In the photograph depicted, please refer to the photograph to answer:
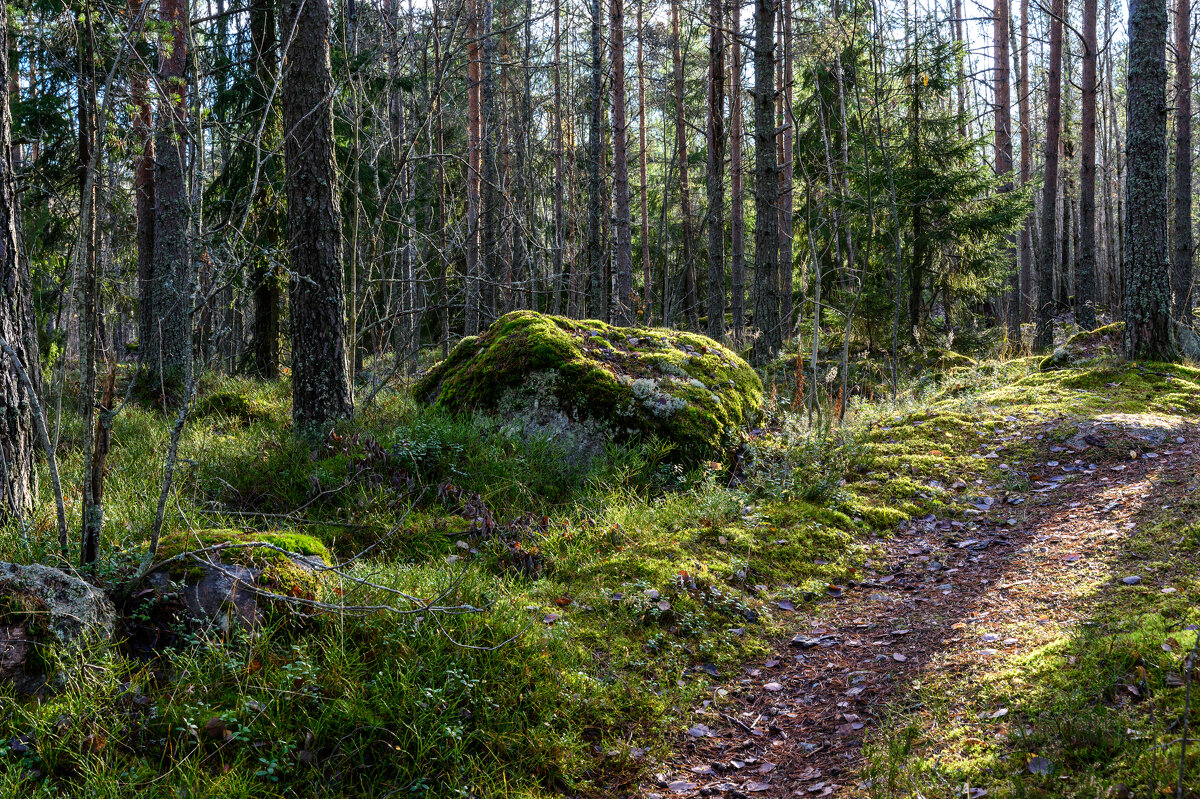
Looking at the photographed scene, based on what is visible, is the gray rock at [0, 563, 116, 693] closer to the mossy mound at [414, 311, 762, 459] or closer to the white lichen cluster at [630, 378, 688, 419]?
the mossy mound at [414, 311, 762, 459]

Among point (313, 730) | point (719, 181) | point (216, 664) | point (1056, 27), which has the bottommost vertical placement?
point (313, 730)

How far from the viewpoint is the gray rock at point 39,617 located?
8.41ft

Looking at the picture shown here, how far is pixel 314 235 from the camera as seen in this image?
6203 millimetres

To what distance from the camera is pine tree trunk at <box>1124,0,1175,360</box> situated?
26.2 feet

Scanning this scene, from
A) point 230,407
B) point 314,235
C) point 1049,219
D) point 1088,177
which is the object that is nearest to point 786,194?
point 1049,219

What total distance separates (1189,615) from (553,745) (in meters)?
2.69

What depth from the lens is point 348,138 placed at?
33.9ft

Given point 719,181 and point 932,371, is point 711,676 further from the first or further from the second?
point 719,181

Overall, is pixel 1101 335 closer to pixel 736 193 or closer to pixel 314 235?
pixel 736 193

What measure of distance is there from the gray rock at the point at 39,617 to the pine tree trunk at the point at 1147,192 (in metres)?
10.4

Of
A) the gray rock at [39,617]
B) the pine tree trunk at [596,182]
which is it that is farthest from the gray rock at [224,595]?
the pine tree trunk at [596,182]

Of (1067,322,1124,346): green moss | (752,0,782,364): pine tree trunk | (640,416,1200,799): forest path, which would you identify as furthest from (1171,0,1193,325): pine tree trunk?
(640,416,1200,799): forest path

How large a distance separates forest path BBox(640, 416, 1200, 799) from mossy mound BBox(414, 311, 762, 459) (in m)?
2.00

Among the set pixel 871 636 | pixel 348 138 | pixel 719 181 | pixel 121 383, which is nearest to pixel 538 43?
pixel 719 181
